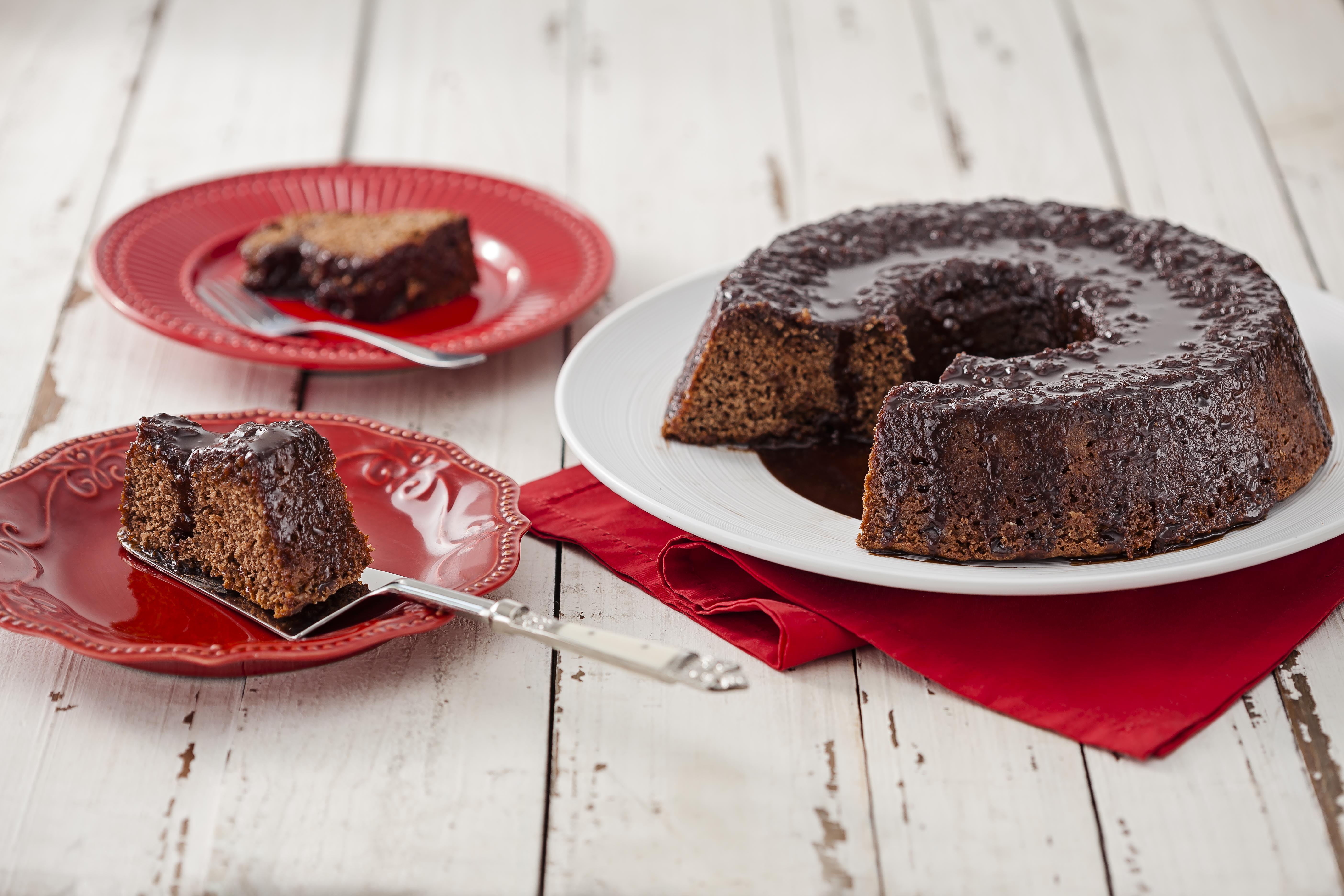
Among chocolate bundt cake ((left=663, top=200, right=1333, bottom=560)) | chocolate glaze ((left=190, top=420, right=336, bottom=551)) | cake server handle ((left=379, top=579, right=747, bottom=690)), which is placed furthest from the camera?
chocolate bundt cake ((left=663, top=200, right=1333, bottom=560))

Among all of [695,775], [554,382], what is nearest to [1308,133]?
[554,382]

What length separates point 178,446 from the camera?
2.75 meters

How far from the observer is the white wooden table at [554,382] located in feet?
7.70

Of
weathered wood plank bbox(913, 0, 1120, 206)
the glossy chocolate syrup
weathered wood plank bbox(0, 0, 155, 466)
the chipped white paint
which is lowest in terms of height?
weathered wood plank bbox(0, 0, 155, 466)

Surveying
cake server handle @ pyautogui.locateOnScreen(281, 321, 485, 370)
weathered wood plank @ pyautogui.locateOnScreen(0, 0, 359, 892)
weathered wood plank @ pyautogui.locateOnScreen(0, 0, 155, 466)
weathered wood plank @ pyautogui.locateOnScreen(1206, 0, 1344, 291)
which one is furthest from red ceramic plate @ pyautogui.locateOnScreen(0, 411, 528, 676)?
weathered wood plank @ pyautogui.locateOnScreen(1206, 0, 1344, 291)

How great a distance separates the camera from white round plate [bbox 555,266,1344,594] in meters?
2.65

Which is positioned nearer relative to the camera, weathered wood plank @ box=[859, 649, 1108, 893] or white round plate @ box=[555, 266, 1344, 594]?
weathered wood plank @ box=[859, 649, 1108, 893]

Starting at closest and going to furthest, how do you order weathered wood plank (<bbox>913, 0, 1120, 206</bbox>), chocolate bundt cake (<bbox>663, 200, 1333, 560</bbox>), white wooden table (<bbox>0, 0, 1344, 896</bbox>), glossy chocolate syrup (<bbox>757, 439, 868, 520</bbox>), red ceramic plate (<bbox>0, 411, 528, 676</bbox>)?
1. white wooden table (<bbox>0, 0, 1344, 896</bbox>)
2. red ceramic plate (<bbox>0, 411, 528, 676</bbox>)
3. chocolate bundt cake (<bbox>663, 200, 1333, 560</bbox>)
4. glossy chocolate syrup (<bbox>757, 439, 868, 520</bbox>)
5. weathered wood plank (<bbox>913, 0, 1120, 206</bbox>)

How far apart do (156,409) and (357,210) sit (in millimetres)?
1179

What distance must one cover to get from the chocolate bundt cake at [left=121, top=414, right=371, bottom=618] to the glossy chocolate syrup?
107 cm

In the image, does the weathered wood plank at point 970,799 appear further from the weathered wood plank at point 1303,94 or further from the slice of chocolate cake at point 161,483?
the weathered wood plank at point 1303,94

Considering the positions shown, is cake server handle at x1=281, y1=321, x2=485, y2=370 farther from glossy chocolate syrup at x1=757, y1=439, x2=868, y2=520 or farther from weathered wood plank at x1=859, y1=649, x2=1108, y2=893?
weathered wood plank at x1=859, y1=649, x2=1108, y2=893

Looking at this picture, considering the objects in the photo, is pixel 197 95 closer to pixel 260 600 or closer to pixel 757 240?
pixel 757 240

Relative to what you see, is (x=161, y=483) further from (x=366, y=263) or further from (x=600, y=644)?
(x=366, y=263)
